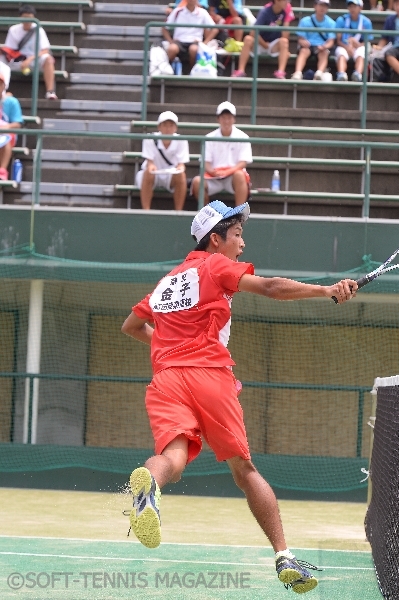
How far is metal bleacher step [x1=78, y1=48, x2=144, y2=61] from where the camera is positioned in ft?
60.4

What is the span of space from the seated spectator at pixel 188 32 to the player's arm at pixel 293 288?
1173 centimetres

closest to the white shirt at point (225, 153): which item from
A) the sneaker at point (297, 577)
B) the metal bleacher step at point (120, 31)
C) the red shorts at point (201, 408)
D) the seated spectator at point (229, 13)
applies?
the seated spectator at point (229, 13)

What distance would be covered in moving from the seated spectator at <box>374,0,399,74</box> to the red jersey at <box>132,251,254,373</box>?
11.4m

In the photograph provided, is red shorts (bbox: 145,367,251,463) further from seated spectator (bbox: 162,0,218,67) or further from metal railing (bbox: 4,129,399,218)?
seated spectator (bbox: 162,0,218,67)

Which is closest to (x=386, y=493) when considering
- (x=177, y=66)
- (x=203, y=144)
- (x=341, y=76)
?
(x=203, y=144)

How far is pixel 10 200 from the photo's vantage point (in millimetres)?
15789

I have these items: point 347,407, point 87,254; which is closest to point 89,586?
point 87,254

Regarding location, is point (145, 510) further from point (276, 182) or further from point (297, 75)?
point (297, 75)

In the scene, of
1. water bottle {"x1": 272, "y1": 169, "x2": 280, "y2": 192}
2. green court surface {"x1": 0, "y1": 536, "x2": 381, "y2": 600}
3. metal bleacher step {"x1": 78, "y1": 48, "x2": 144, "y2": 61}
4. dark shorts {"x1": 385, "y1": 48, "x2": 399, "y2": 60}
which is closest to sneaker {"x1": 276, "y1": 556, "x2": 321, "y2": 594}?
green court surface {"x1": 0, "y1": 536, "x2": 381, "y2": 600}

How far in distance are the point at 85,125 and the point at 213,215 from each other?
35.8 feet

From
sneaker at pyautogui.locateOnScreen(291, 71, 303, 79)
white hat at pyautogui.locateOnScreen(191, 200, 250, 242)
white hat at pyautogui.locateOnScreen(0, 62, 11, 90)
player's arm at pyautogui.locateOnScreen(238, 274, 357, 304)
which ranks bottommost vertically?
player's arm at pyautogui.locateOnScreen(238, 274, 357, 304)

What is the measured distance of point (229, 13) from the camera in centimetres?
1795

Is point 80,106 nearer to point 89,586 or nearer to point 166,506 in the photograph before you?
point 166,506

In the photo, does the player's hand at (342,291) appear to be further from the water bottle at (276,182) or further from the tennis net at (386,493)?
the water bottle at (276,182)
